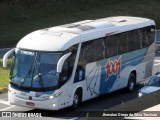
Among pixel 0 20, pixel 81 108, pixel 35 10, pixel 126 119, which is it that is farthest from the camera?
pixel 35 10

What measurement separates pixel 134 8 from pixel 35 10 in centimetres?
1168

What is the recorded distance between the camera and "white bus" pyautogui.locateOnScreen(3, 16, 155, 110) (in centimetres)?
2008

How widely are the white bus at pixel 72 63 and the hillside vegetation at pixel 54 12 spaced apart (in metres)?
16.8

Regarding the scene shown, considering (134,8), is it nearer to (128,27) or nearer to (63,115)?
(128,27)

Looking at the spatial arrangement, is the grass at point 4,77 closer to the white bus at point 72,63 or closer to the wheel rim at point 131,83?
the white bus at point 72,63

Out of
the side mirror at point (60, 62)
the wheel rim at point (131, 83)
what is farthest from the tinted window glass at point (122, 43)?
the side mirror at point (60, 62)

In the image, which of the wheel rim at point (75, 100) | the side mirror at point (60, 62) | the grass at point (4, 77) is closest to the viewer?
the side mirror at point (60, 62)

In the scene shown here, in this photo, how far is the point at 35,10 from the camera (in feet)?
168

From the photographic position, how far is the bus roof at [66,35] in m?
20.5

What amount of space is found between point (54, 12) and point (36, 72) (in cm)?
3247

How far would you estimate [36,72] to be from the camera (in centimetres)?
2017

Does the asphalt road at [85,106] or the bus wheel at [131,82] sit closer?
the asphalt road at [85,106]

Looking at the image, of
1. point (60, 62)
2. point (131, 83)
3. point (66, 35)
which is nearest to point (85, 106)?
point (66, 35)

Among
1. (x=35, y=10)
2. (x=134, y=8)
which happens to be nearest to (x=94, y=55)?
Answer: (x=35, y=10)
